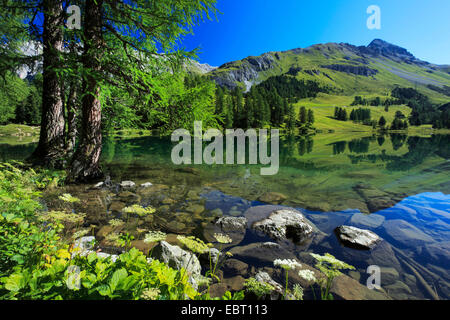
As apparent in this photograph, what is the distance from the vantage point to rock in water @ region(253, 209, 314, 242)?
6.66 meters

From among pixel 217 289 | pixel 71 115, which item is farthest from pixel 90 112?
pixel 217 289

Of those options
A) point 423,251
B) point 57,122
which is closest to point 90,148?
point 57,122

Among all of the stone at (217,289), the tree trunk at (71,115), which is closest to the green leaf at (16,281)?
the stone at (217,289)

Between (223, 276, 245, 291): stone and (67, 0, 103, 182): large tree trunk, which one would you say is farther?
(67, 0, 103, 182): large tree trunk

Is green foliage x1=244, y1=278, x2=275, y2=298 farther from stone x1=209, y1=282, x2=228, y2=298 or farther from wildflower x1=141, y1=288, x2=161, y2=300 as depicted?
wildflower x1=141, y1=288, x2=161, y2=300

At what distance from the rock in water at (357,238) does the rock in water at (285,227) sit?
0.96 metres

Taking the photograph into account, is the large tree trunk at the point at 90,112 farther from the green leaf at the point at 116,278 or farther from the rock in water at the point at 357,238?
the rock in water at the point at 357,238

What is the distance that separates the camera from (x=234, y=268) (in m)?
4.83

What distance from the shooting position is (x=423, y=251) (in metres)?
6.46

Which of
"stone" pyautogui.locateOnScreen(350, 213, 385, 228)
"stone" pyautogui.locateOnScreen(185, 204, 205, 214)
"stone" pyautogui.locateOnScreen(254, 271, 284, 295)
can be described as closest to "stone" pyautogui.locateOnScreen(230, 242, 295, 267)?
"stone" pyautogui.locateOnScreen(254, 271, 284, 295)

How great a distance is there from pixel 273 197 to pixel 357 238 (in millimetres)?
4532

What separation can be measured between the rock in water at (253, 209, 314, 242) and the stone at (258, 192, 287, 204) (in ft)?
8.81
